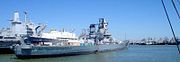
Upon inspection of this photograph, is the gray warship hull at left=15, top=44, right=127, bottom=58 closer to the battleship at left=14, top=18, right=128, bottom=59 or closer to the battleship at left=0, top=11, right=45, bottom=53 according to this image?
the battleship at left=14, top=18, right=128, bottom=59

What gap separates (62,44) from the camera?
70.4m

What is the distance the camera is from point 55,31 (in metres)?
81.2

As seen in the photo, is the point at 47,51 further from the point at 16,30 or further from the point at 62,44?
the point at 16,30

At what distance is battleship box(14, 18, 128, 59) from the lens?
5733 cm

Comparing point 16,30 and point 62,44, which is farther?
point 16,30

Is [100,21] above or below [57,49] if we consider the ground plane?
above

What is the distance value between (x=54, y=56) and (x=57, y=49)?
1.53 meters

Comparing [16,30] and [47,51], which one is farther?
[16,30]

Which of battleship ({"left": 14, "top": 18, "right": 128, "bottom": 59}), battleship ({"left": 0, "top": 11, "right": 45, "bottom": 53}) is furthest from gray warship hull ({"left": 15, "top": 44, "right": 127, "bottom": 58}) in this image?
battleship ({"left": 0, "top": 11, "right": 45, "bottom": 53})

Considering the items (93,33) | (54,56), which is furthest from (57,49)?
(93,33)

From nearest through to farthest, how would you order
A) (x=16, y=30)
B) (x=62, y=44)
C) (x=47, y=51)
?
(x=47, y=51) → (x=62, y=44) → (x=16, y=30)

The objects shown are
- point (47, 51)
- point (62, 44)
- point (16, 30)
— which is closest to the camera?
point (47, 51)

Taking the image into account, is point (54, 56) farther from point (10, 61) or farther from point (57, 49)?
point (10, 61)

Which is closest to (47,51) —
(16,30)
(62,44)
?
(62,44)
